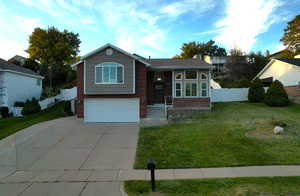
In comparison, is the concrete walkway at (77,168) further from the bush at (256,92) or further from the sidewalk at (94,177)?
the bush at (256,92)

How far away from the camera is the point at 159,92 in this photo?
17.2 metres

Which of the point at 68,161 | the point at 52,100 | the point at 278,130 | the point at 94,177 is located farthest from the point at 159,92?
the point at 52,100

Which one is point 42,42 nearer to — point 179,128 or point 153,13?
point 153,13

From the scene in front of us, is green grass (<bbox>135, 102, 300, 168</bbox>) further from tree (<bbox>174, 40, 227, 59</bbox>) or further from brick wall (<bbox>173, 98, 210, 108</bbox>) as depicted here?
tree (<bbox>174, 40, 227, 59</bbox>)

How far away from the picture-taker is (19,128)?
1223cm

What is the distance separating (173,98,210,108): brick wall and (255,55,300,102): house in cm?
1088

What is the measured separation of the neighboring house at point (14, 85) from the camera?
684 inches

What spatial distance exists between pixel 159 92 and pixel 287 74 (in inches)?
662

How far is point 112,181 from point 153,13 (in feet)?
44.7

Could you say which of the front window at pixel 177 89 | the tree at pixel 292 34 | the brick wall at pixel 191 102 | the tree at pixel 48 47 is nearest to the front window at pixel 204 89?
the brick wall at pixel 191 102

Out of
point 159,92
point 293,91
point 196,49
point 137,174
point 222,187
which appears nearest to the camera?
point 222,187

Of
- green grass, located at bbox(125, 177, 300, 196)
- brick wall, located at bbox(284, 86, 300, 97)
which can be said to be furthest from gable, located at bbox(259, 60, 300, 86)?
green grass, located at bbox(125, 177, 300, 196)

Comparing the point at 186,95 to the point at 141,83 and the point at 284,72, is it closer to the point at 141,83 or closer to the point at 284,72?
the point at 141,83

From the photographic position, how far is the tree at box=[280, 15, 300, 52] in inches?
1297
